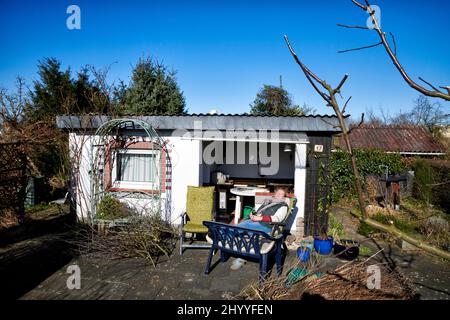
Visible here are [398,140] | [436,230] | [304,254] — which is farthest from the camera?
[398,140]

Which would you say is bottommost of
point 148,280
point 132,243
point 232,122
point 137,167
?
point 148,280

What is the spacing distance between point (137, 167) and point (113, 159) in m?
0.70

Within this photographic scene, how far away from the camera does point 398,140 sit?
60.0ft

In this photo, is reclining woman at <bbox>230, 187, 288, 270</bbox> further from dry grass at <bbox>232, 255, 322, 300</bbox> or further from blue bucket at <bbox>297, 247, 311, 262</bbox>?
dry grass at <bbox>232, 255, 322, 300</bbox>

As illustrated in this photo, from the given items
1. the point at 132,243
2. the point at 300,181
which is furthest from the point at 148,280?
the point at 300,181

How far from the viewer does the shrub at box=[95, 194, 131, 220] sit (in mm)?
6832

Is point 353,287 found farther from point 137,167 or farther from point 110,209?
point 137,167

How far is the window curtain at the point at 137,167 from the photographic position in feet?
25.3

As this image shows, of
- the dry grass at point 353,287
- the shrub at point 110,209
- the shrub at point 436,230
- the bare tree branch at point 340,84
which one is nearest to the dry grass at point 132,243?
the shrub at point 110,209

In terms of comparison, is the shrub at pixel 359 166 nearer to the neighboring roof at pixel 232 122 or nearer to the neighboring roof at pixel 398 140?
the neighboring roof at pixel 398 140

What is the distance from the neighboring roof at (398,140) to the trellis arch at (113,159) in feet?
41.4

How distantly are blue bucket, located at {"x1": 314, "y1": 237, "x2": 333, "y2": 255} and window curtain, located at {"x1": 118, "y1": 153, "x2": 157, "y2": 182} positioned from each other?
4422 mm

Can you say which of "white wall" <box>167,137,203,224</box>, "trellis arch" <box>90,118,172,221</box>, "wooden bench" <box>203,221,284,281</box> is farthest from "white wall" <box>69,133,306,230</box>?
"wooden bench" <box>203,221,284,281</box>
